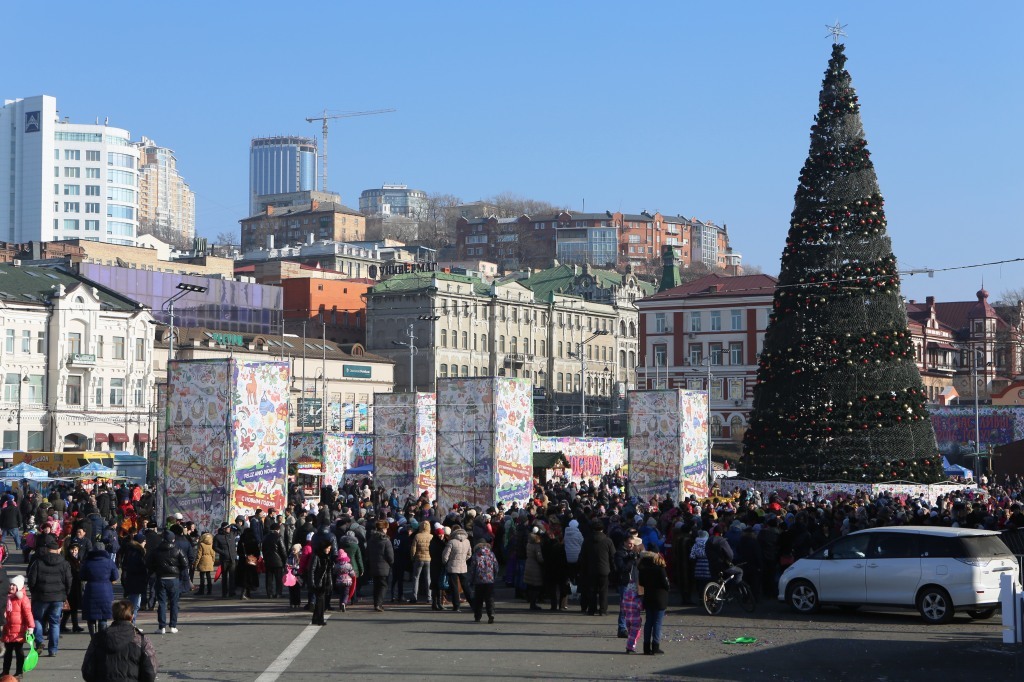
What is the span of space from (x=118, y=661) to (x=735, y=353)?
301 ft

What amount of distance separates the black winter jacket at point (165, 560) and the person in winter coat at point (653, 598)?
681cm

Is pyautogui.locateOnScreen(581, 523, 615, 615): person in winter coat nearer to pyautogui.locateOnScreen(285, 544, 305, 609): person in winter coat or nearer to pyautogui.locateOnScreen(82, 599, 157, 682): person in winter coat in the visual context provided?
pyautogui.locateOnScreen(285, 544, 305, 609): person in winter coat

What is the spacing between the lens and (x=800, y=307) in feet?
136

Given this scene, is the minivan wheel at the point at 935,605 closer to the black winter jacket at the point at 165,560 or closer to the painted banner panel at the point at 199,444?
the black winter jacket at the point at 165,560

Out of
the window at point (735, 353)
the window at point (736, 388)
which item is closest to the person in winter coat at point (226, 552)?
the window at point (736, 388)

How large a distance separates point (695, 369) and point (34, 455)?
5238cm

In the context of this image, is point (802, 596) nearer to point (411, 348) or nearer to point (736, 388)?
point (411, 348)

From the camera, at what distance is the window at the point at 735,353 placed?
101 m

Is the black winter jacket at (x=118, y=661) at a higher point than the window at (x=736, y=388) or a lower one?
lower

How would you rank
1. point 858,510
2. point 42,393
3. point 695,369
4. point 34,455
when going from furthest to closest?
1. point 695,369
2. point 42,393
3. point 34,455
4. point 858,510

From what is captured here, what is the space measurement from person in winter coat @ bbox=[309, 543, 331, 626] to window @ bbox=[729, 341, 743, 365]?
80174 millimetres

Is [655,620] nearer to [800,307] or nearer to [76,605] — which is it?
[76,605]

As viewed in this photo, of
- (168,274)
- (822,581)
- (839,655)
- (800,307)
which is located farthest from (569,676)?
(168,274)

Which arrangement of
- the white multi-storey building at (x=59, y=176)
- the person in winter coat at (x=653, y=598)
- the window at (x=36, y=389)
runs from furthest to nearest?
the white multi-storey building at (x=59, y=176) → the window at (x=36, y=389) → the person in winter coat at (x=653, y=598)
